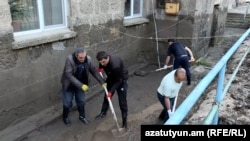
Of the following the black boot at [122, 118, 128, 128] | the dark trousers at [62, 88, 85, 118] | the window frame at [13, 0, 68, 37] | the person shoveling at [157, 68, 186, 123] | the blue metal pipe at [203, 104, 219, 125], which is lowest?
the black boot at [122, 118, 128, 128]

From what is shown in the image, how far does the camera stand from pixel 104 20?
279 inches

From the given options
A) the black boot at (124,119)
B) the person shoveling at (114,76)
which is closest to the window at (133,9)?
the person shoveling at (114,76)

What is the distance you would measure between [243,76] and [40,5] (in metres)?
4.24

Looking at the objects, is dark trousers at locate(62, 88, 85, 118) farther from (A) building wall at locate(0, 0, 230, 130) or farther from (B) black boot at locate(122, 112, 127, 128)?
(B) black boot at locate(122, 112, 127, 128)

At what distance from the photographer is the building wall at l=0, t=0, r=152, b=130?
16.0 feet

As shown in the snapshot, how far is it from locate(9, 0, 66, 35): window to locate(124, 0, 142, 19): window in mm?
3127

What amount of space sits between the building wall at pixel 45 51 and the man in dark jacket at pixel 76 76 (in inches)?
30.0

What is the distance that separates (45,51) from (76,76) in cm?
107

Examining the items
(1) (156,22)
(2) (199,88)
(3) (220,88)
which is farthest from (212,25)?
(2) (199,88)

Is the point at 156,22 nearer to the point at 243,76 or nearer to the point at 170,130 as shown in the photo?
the point at 243,76

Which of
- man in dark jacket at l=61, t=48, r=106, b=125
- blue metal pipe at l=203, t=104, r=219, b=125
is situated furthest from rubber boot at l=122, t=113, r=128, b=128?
blue metal pipe at l=203, t=104, r=219, b=125

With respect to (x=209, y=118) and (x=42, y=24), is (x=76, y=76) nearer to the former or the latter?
(x=42, y=24)

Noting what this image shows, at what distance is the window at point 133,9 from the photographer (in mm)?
8820

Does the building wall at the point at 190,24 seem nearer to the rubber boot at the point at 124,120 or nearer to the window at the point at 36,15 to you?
the window at the point at 36,15
